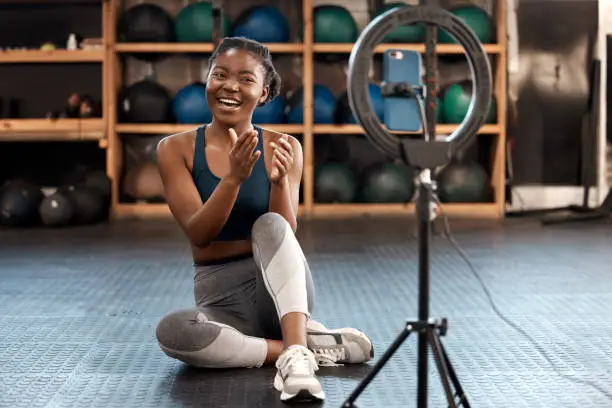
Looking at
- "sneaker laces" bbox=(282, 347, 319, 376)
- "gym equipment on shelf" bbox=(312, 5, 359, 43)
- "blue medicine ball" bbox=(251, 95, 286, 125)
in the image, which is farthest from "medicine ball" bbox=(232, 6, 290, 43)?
"sneaker laces" bbox=(282, 347, 319, 376)

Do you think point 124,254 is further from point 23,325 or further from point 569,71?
point 569,71

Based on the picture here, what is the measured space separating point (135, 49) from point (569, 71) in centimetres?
330

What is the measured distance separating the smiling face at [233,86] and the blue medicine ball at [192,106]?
4288 mm

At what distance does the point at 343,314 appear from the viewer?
3.30 meters

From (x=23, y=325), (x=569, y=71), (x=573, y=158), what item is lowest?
(x=23, y=325)

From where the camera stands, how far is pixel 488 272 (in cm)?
428

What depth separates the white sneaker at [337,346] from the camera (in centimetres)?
249

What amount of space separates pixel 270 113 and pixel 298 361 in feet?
15.3

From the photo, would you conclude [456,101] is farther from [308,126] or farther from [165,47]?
[165,47]

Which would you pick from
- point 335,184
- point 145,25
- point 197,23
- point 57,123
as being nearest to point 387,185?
point 335,184

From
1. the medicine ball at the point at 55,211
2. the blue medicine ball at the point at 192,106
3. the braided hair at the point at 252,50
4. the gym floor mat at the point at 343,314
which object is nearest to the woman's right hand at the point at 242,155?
the braided hair at the point at 252,50

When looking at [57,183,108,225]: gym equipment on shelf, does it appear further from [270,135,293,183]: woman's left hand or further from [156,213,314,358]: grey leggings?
[270,135,293,183]: woman's left hand

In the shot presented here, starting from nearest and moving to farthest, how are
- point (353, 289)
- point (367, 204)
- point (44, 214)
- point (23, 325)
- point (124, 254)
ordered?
point (23, 325) < point (353, 289) < point (124, 254) < point (44, 214) < point (367, 204)

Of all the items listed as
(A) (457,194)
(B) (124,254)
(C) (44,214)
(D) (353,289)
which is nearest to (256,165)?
(D) (353,289)
